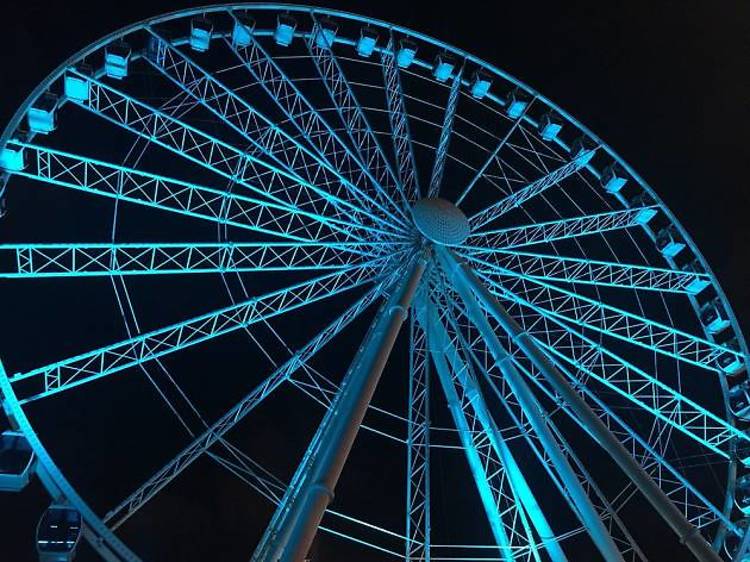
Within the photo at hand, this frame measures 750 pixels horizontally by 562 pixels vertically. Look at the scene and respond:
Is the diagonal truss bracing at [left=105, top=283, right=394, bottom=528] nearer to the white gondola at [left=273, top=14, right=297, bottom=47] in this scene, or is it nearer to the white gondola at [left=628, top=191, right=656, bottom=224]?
the white gondola at [left=273, top=14, right=297, bottom=47]

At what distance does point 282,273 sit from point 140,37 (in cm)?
1348

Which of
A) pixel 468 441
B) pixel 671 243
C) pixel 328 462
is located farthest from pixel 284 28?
pixel 328 462

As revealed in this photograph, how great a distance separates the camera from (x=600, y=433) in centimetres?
1378

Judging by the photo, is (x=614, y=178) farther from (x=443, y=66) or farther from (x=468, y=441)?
(x=468, y=441)

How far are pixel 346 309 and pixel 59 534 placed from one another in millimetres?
11444

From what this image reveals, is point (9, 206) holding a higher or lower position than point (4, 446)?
higher

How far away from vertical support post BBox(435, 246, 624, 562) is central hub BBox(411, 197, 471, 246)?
0.36m

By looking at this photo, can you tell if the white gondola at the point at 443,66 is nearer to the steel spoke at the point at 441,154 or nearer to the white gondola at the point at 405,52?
the white gondola at the point at 405,52

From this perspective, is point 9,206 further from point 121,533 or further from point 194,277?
point 121,533

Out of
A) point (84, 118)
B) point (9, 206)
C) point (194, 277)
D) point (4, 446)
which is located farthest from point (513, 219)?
point (4, 446)

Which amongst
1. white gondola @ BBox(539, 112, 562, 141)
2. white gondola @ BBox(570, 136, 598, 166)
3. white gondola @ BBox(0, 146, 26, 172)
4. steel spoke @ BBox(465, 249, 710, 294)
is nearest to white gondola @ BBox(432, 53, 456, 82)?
white gondola @ BBox(539, 112, 562, 141)

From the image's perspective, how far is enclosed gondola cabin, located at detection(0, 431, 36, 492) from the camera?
15.3 m

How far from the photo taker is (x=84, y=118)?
27766 mm

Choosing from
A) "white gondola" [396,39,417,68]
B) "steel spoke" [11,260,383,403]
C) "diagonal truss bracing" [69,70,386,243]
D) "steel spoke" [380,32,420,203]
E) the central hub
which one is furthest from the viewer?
"white gondola" [396,39,417,68]
